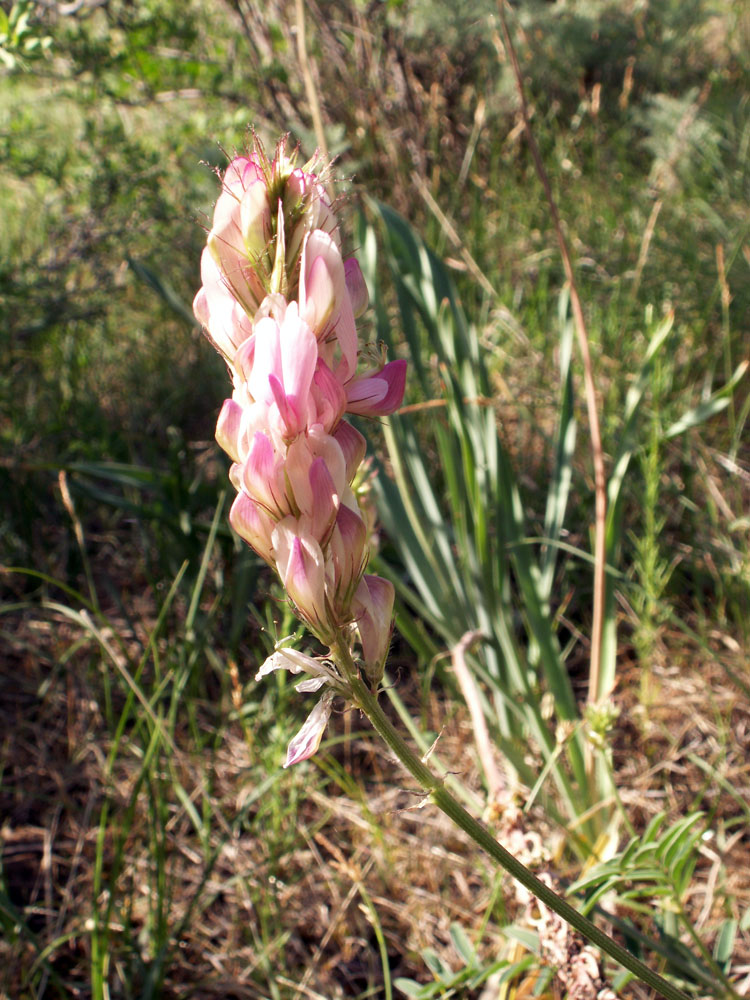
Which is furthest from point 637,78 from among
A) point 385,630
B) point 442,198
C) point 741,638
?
point 385,630

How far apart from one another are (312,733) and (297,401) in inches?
10.3

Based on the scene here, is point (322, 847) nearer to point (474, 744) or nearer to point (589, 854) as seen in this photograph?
point (474, 744)

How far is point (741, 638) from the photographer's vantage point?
6.06 ft

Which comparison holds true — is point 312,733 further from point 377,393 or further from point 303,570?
point 377,393

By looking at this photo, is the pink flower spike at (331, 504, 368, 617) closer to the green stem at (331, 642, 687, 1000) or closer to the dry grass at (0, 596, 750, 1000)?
the green stem at (331, 642, 687, 1000)

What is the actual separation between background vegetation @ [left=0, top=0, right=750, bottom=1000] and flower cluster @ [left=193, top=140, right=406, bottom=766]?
33 centimetres

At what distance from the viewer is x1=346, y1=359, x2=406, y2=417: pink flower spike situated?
2.23 ft

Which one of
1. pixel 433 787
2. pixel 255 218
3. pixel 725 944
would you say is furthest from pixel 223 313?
pixel 725 944

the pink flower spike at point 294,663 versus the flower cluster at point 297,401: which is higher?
Result: the flower cluster at point 297,401

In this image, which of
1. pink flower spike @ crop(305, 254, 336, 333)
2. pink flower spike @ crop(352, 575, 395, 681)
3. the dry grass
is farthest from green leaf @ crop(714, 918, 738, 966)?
pink flower spike @ crop(305, 254, 336, 333)

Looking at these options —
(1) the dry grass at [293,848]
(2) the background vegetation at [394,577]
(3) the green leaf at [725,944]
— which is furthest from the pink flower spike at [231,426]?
(3) the green leaf at [725,944]

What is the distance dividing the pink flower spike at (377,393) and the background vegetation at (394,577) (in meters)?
0.39

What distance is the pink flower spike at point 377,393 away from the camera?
2.23ft

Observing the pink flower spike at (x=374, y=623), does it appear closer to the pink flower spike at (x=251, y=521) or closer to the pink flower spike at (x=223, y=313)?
the pink flower spike at (x=251, y=521)
